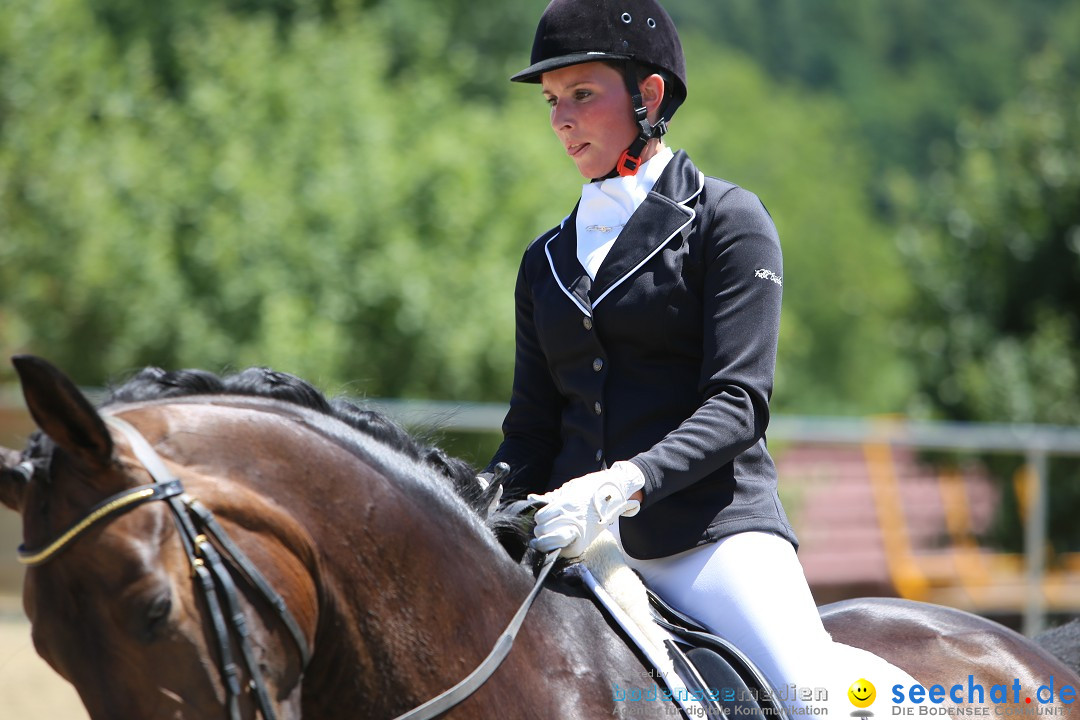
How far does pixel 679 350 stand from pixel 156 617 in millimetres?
1291

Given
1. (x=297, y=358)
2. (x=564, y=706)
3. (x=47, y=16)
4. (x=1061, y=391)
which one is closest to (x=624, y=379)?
(x=564, y=706)

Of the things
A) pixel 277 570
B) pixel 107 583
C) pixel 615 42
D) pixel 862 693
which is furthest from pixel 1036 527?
pixel 107 583

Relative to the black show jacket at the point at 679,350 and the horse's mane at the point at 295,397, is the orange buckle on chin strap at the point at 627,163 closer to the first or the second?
the black show jacket at the point at 679,350

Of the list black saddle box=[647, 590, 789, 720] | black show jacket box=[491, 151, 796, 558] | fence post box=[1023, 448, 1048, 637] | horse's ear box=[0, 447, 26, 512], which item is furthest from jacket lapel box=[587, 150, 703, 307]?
fence post box=[1023, 448, 1048, 637]

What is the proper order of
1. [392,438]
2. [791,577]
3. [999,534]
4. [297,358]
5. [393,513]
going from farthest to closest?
[999,534], [297,358], [791,577], [392,438], [393,513]

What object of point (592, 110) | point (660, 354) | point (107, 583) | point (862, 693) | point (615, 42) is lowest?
point (862, 693)

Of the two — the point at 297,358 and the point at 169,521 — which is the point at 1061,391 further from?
the point at 169,521

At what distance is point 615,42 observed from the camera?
8.70ft

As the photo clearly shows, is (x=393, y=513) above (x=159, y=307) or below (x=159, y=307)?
above

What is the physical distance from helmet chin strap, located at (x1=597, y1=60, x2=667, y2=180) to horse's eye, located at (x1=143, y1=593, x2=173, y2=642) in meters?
1.46

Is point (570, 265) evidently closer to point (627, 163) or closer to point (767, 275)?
point (627, 163)

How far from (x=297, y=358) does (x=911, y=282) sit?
6922 millimetres

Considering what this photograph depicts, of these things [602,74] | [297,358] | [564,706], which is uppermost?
[602,74]

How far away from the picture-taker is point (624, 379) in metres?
2.64
